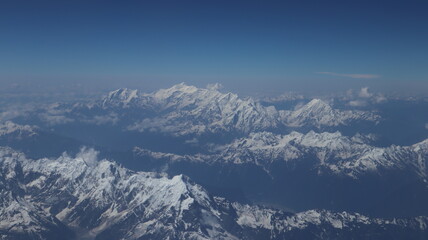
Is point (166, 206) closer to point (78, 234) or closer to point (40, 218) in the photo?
point (78, 234)

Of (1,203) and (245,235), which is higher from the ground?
(1,203)

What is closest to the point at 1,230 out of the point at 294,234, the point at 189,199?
the point at 189,199

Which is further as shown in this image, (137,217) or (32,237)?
(137,217)

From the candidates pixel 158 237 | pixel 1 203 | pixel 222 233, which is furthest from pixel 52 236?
pixel 222 233

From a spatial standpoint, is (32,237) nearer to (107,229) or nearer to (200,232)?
(107,229)

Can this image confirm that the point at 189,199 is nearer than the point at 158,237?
No

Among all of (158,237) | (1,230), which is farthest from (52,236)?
(158,237)

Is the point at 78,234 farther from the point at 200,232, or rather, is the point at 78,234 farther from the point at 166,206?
the point at 200,232
